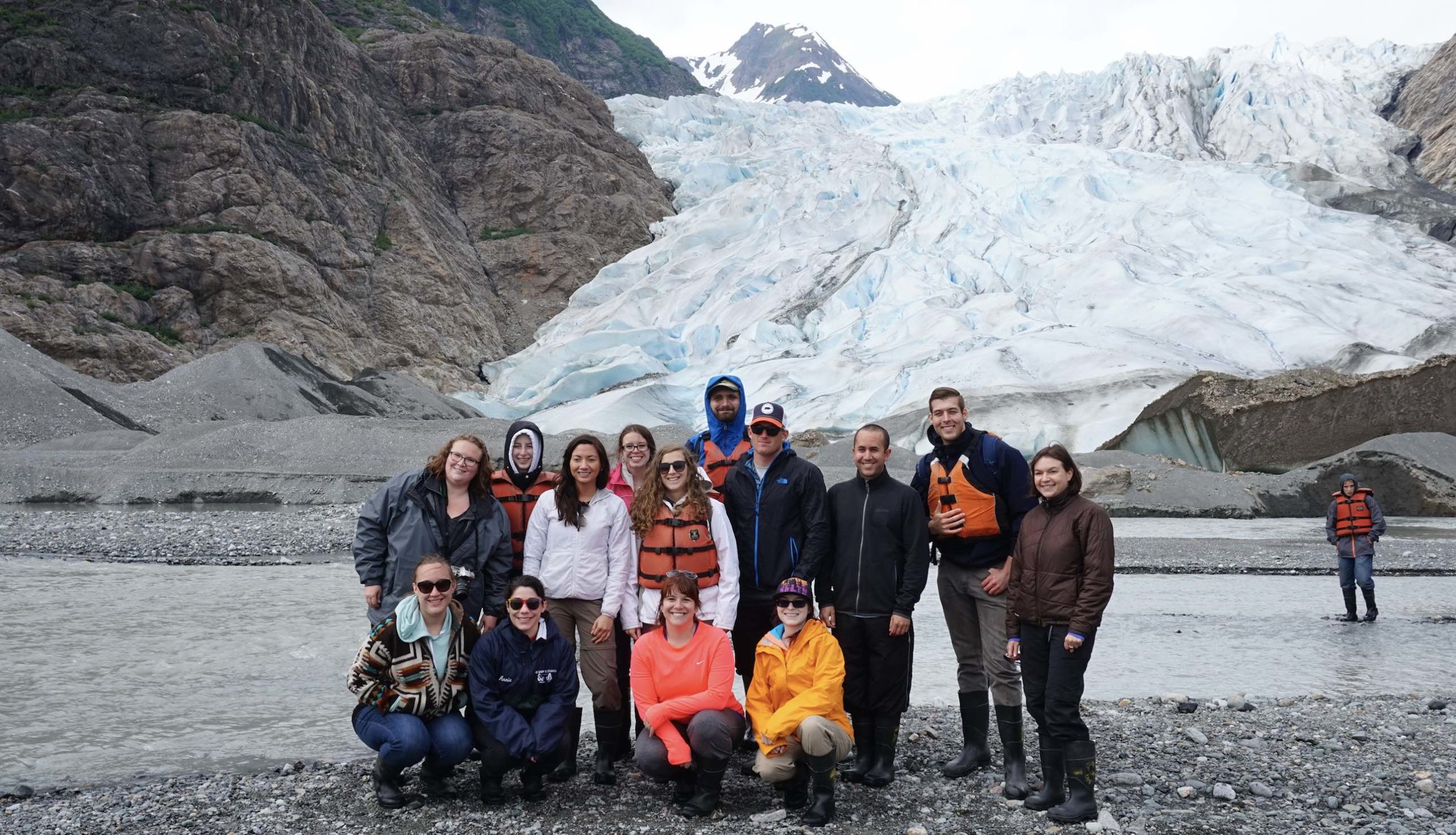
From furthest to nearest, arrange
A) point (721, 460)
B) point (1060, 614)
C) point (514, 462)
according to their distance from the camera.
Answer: point (721, 460)
point (514, 462)
point (1060, 614)

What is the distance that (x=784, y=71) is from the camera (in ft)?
417

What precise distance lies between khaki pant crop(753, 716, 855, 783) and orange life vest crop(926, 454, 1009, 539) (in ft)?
3.33

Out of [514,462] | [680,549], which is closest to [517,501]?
[514,462]

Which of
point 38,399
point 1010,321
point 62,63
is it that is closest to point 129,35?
point 62,63

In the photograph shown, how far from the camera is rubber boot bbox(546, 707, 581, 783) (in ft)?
13.5

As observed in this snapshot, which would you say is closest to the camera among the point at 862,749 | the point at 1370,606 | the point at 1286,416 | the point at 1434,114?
the point at 862,749

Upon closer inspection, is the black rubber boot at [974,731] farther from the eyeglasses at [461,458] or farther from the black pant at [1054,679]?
the eyeglasses at [461,458]

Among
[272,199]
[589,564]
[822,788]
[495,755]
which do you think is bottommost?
[822,788]

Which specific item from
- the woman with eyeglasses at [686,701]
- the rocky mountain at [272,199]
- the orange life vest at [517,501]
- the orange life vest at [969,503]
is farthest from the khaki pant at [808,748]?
the rocky mountain at [272,199]

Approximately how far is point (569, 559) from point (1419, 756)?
386cm

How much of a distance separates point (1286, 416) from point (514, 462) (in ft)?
72.5

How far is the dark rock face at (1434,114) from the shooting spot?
43406 millimetres

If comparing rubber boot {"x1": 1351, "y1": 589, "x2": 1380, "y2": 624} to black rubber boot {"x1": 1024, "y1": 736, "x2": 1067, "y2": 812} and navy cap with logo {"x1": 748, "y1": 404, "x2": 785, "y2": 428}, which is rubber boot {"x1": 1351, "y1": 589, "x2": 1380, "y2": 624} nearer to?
black rubber boot {"x1": 1024, "y1": 736, "x2": 1067, "y2": 812}

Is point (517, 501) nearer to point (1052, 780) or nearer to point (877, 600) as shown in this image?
point (877, 600)
